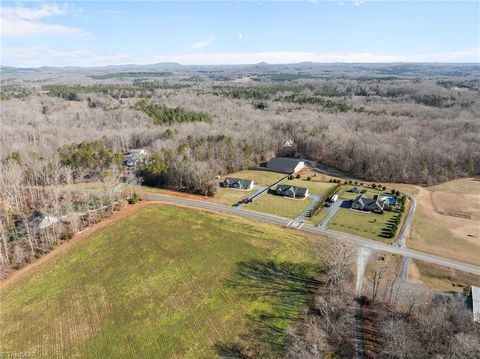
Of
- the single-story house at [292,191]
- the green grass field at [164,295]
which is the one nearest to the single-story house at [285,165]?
the single-story house at [292,191]

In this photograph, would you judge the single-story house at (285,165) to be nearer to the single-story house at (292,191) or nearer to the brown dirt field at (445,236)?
the single-story house at (292,191)

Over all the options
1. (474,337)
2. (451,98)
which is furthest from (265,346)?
(451,98)

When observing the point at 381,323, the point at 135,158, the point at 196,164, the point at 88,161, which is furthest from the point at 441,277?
the point at 135,158

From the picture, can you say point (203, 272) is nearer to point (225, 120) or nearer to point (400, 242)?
point (400, 242)

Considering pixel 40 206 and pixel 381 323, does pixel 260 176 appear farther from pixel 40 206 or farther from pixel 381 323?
pixel 381 323

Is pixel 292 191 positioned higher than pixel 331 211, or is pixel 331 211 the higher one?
pixel 292 191

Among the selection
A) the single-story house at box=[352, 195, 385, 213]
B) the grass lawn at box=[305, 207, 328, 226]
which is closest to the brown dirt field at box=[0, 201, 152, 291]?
the grass lawn at box=[305, 207, 328, 226]
